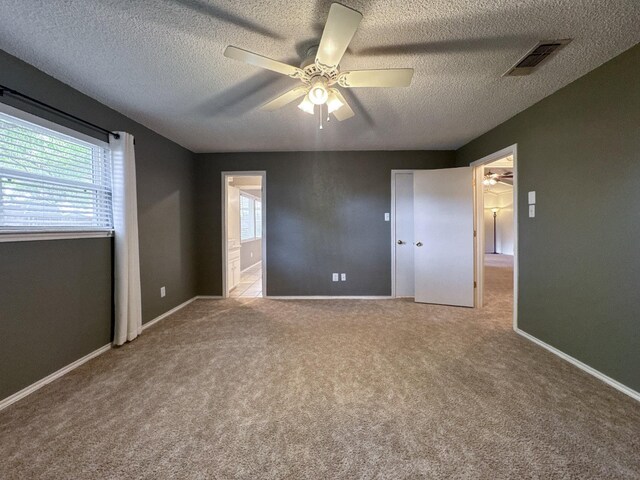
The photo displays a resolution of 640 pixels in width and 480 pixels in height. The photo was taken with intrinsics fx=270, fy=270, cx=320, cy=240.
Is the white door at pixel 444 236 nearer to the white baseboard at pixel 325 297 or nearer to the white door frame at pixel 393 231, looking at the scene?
the white door frame at pixel 393 231

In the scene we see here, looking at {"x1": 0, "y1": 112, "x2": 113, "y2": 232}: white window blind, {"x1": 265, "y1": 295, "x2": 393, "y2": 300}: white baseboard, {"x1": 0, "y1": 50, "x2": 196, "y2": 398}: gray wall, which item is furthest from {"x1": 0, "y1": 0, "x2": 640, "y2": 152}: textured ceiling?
{"x1": 265, "y1": 295, "x2": 393, "y2": 300}: white baseboard

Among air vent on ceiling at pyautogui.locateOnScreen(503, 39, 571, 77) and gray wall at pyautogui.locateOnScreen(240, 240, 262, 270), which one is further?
gray wall at pyautogui.locateOnScreen(240, 240, 262, 270)

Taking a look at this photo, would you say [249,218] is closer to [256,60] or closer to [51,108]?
[51,108]

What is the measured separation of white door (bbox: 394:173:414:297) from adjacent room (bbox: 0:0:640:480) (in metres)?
0.89

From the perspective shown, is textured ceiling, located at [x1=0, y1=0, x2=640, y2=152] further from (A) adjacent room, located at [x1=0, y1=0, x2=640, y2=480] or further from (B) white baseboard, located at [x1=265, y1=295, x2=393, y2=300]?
(B) white baseboard, located at [x1=265, y1=295, x2=393, y2=300]

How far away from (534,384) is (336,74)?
260 cm

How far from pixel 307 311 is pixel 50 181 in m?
2.89

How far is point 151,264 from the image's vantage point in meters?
3.30

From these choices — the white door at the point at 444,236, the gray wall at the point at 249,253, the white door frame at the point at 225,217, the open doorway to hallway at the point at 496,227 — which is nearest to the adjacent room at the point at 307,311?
the open doorway to hallway at the point at 496,227

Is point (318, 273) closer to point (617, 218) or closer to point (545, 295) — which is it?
point (545, 295)

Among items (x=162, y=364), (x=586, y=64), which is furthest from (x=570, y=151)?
(x=162, y=364)

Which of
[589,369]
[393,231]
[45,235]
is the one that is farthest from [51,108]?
[589,369]

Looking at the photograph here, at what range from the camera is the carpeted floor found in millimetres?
1309

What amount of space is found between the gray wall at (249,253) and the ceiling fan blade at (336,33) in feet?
17.4
